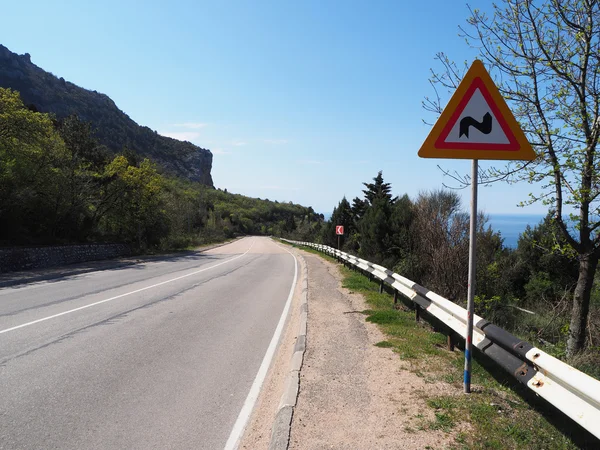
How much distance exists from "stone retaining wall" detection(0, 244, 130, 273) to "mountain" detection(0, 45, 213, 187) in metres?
59.5

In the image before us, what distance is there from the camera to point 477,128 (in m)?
4.16

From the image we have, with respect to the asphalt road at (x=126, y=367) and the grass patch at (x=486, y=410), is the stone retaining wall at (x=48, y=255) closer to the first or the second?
the asphalt road at (x=126, y=367)

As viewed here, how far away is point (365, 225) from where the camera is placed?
26891mm

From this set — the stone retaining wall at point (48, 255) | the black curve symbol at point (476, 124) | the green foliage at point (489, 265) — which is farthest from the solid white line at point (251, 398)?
the stone retaining wall at point (48, 255)

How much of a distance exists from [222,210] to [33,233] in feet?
365

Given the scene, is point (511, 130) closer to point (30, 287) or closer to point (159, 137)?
point (30, 287)

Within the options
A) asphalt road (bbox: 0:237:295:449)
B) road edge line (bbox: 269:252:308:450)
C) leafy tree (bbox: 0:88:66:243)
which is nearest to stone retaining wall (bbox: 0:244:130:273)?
leafy tree (bbox: 0:88:66:243)

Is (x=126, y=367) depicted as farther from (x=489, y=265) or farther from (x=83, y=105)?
(x=83, y=105)

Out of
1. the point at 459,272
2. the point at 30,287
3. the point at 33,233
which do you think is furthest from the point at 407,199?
the point at 33,233

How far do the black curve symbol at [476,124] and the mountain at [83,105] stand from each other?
8374cm

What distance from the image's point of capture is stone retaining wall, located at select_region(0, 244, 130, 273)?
18.1 m

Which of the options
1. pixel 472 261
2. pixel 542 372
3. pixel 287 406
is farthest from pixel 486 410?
pixel 287 406

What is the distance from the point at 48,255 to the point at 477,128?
21757 millimetres

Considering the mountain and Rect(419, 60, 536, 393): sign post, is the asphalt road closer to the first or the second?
Rect(419, 60, 536, 393): sign post
